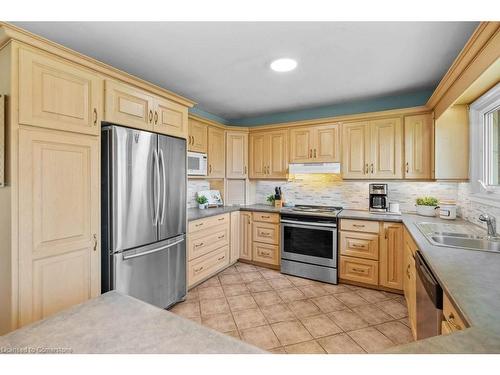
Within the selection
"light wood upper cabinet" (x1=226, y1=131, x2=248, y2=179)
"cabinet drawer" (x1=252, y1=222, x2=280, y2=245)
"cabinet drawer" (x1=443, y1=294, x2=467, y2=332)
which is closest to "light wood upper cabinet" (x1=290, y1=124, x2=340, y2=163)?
"light wood upper cabinet" (x1=226, y1=131, x2=248, y2=179)

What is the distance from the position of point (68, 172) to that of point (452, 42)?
123 inches

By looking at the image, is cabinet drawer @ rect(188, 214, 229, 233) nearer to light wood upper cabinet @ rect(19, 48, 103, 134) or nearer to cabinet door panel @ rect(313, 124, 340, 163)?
light wood upper cabinet @ rect(19, 48, 103, 134)

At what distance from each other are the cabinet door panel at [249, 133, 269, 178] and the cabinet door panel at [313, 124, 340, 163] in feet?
2.62

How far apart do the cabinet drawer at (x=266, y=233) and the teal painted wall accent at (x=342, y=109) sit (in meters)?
1.79

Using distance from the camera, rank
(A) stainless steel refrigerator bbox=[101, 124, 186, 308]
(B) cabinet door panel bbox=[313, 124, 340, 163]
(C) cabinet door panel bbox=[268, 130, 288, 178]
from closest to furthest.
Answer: (A) stainless steel refrigerator bbox=[101, 124, 186, 308], (B) cabinet door panel bbox=[313, 124, 340, 163], (C) cabinet door panel bbox=[268, 130, 288, 178]

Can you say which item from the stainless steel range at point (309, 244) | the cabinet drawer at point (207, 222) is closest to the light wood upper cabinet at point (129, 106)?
the cabinet drawer at point (207, 222)

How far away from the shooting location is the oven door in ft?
10.2

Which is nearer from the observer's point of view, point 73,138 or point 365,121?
point 73,138

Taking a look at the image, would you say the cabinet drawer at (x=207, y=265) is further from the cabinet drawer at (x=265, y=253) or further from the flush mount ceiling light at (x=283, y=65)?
the flush mount ceiling light at (x=283, y=65)

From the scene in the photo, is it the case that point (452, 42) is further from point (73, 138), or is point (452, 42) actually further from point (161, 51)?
point (73, 138)

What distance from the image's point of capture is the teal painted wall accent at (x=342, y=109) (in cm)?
316

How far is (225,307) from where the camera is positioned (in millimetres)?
2529

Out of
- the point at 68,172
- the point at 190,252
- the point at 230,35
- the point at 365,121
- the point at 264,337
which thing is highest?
the point at 230,35

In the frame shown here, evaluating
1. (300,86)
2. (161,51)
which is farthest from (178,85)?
(300,86)
